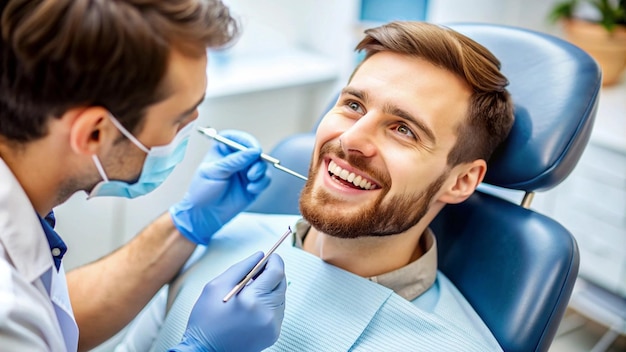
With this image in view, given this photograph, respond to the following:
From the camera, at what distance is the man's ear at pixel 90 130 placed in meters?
0.94

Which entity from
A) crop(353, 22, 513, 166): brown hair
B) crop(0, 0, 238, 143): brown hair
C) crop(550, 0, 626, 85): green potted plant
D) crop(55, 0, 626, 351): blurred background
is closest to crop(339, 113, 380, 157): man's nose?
crop(353, 22, 513, 166): brown hair

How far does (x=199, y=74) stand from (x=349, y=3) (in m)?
1.80

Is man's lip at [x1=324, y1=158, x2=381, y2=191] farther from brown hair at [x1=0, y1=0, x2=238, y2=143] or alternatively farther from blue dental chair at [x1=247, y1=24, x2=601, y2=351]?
brown hair at [x1=0, y1=0, x2=238, y2=143]

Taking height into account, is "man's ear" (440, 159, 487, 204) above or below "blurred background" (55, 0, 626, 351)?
above

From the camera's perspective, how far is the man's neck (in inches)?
55.7

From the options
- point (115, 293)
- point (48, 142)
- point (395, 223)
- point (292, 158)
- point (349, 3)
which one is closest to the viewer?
point (48, 142)

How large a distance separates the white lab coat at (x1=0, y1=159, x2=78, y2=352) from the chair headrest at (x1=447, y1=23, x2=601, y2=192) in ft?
3.25

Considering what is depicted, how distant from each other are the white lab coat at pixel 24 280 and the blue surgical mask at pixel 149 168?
13 cm

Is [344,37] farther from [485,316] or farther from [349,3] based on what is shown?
[485,316]

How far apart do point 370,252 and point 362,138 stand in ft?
0.90

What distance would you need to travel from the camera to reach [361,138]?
1.33 meters

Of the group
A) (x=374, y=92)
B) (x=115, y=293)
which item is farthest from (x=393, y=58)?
(x=115, y=293)

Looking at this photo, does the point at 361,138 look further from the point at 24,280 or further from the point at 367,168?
the point at 24,280

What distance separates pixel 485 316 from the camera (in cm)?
139
